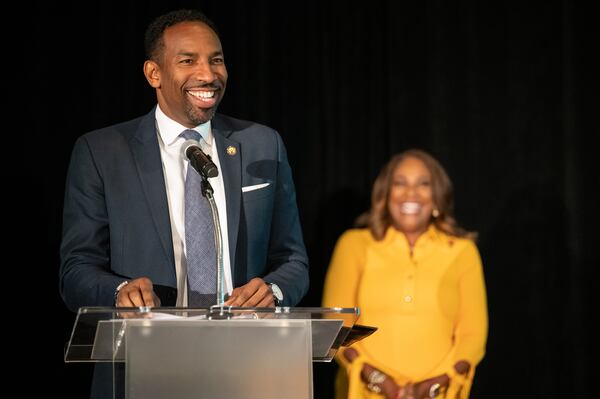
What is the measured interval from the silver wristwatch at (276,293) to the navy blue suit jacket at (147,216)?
0.9 inches

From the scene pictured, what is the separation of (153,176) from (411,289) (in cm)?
217

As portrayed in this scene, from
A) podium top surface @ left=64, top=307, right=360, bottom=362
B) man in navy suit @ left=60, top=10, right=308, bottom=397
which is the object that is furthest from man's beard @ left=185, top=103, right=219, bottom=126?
podium top surface @ left=64, top=307, right=360, bottom=362

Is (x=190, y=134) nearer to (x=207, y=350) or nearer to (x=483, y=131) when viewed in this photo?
(x=207, y=350)

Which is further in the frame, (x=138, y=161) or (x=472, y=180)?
(x=472, y=180)

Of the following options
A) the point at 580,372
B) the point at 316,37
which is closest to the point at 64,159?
the point at 316,37

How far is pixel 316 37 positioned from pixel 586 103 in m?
1.44

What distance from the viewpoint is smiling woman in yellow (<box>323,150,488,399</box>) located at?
4.41 m

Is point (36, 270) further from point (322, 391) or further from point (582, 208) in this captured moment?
point (582, 208)

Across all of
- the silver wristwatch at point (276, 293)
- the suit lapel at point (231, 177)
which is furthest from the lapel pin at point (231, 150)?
the silver wristwatch at point (276, 293)

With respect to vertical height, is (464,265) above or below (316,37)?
below

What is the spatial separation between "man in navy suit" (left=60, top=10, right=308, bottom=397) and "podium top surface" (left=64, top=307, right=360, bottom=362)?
297 millimetres

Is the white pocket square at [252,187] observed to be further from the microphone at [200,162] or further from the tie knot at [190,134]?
the microphone at [200,162]

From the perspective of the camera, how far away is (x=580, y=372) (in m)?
5.09

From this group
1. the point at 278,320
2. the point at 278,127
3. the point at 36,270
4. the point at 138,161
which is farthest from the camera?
the point at 278,127
